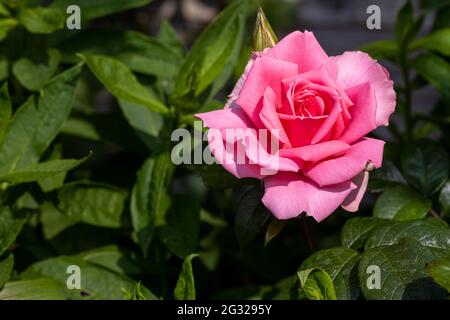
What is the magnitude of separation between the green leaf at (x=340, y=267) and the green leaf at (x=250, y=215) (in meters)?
0.08

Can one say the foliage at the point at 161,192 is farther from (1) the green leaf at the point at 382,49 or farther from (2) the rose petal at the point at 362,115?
(2) the rose petal at the point at 362,115

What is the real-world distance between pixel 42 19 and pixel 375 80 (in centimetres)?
53

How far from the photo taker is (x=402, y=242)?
829mm

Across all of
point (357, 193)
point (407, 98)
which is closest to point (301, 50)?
point (357, 193)

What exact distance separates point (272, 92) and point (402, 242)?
0.73 ft

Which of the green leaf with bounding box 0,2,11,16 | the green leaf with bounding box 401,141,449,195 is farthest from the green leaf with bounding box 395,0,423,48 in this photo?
the green leaf with bounding box 0,2,11,16

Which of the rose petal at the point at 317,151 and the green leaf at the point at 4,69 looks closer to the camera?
the rose petal at the point at 317,151

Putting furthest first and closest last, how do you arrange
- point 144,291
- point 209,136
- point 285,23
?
point 285,23, point 144,291, point 209,136

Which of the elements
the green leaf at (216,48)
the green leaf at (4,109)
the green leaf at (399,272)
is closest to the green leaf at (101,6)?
the green leaf at (216,48)

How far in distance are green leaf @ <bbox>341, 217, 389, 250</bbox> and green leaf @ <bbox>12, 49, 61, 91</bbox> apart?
0.49 meters

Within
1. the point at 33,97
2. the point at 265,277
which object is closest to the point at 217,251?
the point at 265,277

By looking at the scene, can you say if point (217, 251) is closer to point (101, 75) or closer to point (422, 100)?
point (101, 75)

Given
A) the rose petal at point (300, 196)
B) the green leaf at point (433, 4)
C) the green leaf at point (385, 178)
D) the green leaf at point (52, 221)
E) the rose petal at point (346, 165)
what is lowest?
the green leaf at point (52, 221)

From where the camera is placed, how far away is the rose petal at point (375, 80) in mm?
841
